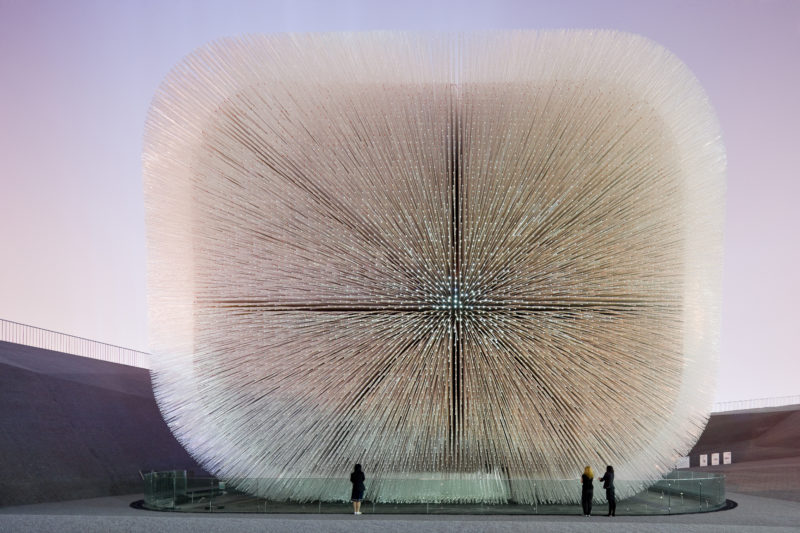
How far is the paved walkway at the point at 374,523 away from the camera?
9008 mm

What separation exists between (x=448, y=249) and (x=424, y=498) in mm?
3268

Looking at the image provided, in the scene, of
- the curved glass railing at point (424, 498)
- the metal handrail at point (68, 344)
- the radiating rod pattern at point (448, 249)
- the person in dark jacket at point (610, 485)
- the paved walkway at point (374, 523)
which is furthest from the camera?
the metal handrail at point (68, 344)

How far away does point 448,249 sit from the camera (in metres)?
10.4

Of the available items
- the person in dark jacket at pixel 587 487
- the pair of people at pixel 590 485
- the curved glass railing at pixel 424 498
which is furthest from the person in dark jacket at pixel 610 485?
the curved glass railing at pixel 424 498

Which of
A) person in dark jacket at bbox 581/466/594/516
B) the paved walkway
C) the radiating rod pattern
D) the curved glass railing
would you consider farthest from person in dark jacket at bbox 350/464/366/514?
person in dark jacket at bbox 581/466/594/516

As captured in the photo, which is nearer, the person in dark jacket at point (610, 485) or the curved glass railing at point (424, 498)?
the person in dark jacket at point (610, 485)

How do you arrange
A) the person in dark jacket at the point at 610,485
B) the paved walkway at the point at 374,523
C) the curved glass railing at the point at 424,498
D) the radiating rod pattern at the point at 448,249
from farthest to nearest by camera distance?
1. the curved glass railing at the point at 424,498
2. the radiating rod pattern at the point at 448,249
3. the person in dark jacket at the point at 610,485
4. the paved walkway at the point at 374,523

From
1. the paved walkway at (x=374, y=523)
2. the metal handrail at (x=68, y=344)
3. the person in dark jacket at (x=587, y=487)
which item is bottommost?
the paved walkway at (x=374, y=523)

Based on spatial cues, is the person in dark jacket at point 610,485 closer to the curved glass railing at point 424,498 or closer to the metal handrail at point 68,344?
the curved glass railing at point 424,498

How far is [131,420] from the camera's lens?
16.2 metres

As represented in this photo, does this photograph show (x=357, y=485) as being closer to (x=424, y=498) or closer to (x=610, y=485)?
(x=424, y=498)

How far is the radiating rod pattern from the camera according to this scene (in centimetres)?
1040

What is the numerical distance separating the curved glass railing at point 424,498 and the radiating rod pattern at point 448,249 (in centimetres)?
10

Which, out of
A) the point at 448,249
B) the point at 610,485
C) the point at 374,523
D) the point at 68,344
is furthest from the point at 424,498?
the point at 68,344
